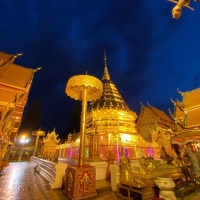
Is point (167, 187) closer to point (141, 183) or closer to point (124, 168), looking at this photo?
point (141, 183)

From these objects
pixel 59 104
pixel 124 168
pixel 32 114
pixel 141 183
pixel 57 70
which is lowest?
pixel 141 183

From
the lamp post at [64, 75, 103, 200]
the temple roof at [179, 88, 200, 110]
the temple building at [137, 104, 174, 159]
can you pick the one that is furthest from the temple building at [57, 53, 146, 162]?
the temple roof at [179, 88, 200, 110]

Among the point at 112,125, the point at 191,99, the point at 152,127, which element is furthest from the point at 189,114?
the point at 112,125

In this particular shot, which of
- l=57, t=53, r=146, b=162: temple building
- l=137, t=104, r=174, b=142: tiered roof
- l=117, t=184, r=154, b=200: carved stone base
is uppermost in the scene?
l=137, t=104, r=174, b=142: tiered roof

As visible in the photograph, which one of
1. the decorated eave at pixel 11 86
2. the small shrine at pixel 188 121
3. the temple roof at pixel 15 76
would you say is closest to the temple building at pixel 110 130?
the small shrine at pixel 188 121

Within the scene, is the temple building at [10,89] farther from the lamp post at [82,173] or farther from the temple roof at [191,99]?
the temple roof at [191,99]

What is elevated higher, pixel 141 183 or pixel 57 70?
pixel 57 70

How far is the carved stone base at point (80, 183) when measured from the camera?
3.38 meters

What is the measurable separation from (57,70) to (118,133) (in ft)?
116

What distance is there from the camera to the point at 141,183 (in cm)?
327

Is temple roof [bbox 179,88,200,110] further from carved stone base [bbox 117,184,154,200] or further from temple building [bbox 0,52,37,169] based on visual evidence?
temple building [bbox 0,52,37,169]

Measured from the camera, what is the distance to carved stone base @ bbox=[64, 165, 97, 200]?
3379mm

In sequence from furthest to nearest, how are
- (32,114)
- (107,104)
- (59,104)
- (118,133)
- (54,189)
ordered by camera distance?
(59,104) → (32,114) → (107,104) → (118,133) → (54,189)

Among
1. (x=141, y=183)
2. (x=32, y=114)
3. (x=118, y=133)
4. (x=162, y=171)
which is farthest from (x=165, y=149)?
(x=32, y=114)
